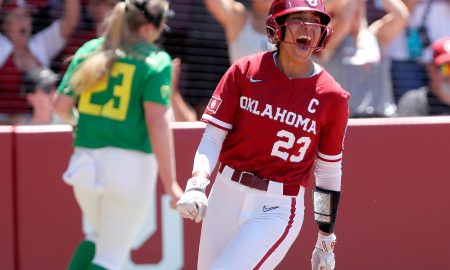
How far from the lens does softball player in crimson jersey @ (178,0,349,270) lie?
3.92 meters

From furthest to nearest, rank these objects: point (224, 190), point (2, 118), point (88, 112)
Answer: point (2, 118)
point (88, 112)
point (224, 190)

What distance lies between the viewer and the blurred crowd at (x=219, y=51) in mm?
6750

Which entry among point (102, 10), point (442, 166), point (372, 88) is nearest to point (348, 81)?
point (372, 88)

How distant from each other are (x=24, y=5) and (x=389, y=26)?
2.70m

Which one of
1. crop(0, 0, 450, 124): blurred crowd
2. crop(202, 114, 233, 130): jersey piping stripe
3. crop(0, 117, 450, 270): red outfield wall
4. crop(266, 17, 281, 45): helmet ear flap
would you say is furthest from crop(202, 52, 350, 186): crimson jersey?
crop(0, 0, 450, 124): blurred crowd

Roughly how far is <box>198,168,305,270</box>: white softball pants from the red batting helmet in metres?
0.60

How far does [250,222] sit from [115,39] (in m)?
1.53

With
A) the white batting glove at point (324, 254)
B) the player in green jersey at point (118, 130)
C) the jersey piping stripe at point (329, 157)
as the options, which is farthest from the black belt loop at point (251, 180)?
the player in green jersey at point (118, 130)

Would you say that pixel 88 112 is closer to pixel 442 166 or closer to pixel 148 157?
pixel 148 157

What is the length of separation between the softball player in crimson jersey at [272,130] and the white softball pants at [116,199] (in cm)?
103

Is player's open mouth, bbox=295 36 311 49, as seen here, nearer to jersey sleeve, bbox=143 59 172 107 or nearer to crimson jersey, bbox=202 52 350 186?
crimson jersey, bbox=202 52 350 186

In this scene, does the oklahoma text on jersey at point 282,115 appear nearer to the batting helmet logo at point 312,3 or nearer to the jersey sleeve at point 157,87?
the batting helmet logo at point 312,3

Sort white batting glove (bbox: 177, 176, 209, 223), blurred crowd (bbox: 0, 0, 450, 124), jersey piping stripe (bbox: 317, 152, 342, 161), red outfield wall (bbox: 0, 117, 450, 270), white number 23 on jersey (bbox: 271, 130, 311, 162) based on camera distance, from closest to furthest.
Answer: white batting glove (bbox: 177, 176, 209, 223)
white number 23 on jersey (bbox: 271, 130, 311, 162)
jersey piping stripe (bbox: 317, 152, 342, 161)
red outfield wall (bbox: 0, 117, 450, 270)
blurred crowd (bbox: 0, 0, 450, 124)

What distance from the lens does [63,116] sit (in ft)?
A: 16.8
